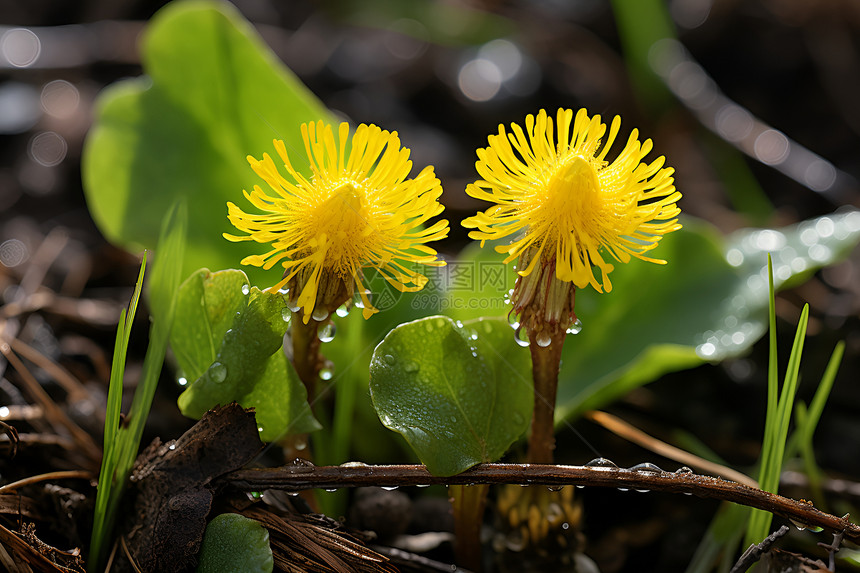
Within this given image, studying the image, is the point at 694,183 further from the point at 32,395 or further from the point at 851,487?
the point at 32,395

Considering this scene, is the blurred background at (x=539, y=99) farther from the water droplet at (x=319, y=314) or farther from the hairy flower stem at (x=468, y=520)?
the water droplet at (x=319, y=314)

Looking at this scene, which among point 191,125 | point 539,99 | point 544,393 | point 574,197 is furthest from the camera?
point 539,99

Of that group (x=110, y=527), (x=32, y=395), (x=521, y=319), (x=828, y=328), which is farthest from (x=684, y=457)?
(x=32, y=395)

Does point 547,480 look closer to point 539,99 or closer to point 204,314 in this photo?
point 204,314

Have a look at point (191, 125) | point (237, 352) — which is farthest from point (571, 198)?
point (191, 125)

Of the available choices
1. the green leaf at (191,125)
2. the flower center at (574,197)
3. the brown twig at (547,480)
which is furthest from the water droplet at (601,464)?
the green leaf at (191,125)

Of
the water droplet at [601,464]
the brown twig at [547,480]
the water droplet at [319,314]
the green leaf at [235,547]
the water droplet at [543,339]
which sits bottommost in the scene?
the green leaf at [235,547]

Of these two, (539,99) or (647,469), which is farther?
(539,99)
